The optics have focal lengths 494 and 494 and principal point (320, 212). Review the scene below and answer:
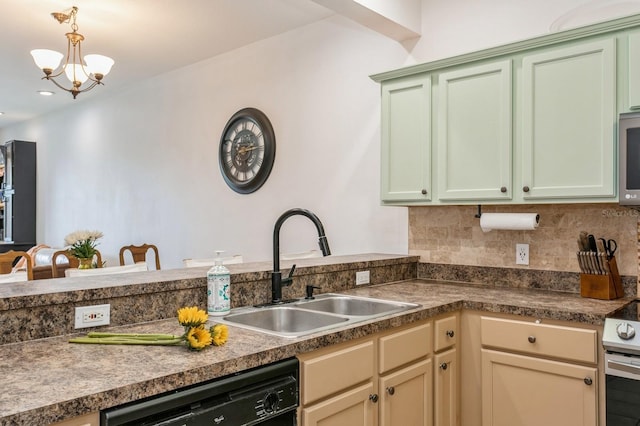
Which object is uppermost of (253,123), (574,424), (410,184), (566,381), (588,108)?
(253,123)

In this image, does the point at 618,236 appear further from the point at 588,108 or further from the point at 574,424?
the point at 574,424

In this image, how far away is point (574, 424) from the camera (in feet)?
6.66

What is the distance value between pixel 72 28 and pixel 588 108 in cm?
373

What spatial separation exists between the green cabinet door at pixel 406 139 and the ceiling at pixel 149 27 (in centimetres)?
104

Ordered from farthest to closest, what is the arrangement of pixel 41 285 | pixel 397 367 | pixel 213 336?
pixel 397 367, pixel 41 285, pixel 213 336

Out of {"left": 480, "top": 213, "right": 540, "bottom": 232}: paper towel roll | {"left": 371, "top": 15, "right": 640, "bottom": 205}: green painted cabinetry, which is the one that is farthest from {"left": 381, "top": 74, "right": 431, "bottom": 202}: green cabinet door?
{"left": 480, "top": 213, "right": 540, "bottom": 232}: paper towel roll

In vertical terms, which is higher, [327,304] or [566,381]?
[327,304]

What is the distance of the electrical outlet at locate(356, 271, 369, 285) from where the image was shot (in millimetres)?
2707

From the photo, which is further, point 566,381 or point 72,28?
point 72,28

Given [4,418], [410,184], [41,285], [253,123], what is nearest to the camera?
[4,418]

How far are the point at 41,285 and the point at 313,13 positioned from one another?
2755 mm

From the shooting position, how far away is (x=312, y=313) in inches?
83.6

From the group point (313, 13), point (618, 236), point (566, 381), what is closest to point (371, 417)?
point (566, 381)

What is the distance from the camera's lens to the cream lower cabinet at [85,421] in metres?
1.07
